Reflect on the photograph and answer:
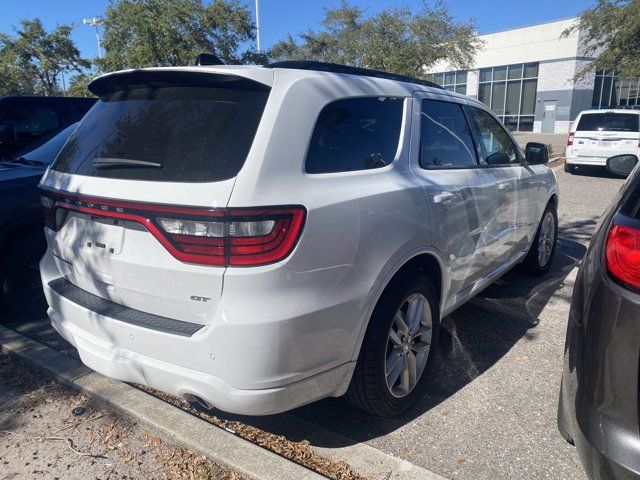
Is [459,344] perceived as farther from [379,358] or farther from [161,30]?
[161,30]

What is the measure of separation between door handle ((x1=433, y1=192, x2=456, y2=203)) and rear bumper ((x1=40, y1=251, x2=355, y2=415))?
1029 millimetres

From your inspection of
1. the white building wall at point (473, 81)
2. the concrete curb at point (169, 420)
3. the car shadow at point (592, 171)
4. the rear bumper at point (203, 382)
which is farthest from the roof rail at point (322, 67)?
the white building wall at point (473, 81)

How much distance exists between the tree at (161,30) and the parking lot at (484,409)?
16567 mm

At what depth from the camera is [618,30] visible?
18.0 meters

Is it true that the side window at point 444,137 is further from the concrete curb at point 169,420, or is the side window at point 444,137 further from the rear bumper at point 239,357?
the concrete curb at point 169,420

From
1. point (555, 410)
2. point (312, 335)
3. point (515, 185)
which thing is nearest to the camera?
point (312, 335)

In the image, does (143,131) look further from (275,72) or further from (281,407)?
(281,407)

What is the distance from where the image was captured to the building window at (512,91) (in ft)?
114

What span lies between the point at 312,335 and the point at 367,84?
1.42 meters

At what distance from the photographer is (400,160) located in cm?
281

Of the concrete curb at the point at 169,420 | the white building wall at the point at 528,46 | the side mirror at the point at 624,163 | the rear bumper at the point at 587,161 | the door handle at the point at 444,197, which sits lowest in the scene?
the concrete curb at the point at 169,420

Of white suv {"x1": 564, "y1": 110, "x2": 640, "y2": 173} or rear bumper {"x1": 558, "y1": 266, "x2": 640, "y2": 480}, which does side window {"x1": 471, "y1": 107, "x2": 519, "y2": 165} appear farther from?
white suv {"x1": 564, "y1": 110, "x2": 640, "y2": 173}

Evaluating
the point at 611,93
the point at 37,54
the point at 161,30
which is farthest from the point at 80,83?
the point at 611,93

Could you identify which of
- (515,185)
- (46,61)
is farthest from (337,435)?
(46,61)
